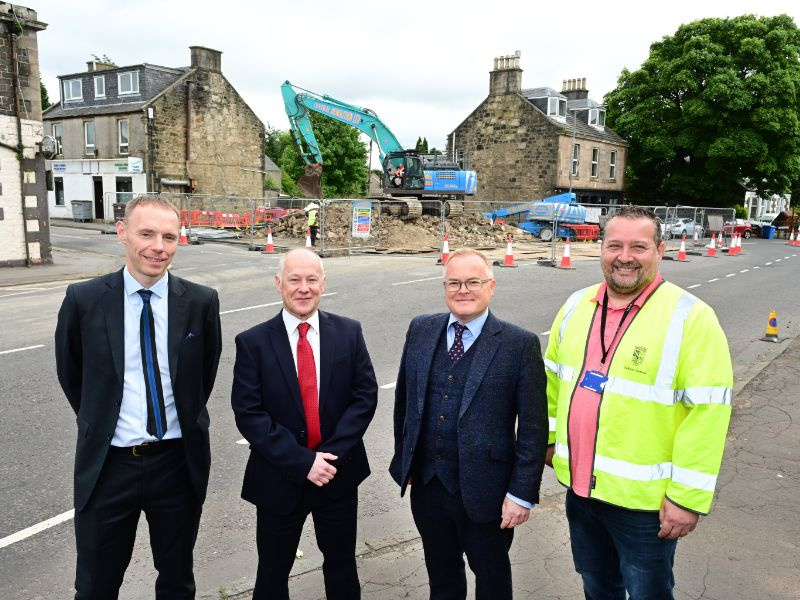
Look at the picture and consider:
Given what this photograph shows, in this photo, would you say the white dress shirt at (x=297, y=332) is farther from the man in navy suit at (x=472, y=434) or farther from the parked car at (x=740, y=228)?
the parked car at (x=740, y=228)

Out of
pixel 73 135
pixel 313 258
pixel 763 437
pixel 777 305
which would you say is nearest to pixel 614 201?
pixel 777 305

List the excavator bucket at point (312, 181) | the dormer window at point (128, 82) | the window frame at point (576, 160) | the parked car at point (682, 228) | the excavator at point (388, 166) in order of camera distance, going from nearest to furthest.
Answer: the excavator bucket at point (312, 181) < the excavator at point (388, 166) < the parked car at point (682, 228) < the dormer window at point (128, 82) < the window frame at point (576, 160)

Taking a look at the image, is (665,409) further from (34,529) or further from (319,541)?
(34,529)

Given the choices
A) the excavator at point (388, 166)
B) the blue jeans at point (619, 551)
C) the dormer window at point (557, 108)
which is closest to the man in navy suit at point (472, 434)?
the blue jeans at point (619, 551)

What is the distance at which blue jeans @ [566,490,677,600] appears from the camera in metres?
2.59

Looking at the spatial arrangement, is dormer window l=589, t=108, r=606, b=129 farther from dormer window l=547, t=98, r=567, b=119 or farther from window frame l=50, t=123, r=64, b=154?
window frame l=50, t=123, r=64, b=154

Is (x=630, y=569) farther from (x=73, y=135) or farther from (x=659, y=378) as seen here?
(x=73, y=135)

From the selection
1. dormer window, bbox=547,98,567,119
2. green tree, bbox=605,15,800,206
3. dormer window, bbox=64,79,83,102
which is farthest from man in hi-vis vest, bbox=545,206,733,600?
dormer window, bbox=64,79,83,102

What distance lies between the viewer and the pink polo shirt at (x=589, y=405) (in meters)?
2.70

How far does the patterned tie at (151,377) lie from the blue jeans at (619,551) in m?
1.90

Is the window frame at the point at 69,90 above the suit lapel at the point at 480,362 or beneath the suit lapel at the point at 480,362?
above

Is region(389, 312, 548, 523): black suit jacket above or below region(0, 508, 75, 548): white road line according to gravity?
above

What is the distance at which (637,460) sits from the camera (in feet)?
8.52

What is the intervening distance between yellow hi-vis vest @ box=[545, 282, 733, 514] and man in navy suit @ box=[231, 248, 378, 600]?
1.14 m
